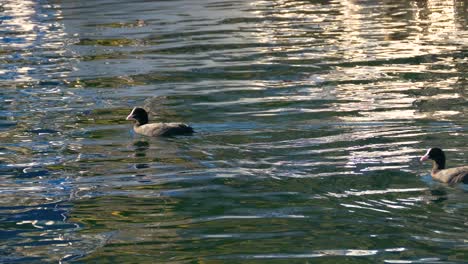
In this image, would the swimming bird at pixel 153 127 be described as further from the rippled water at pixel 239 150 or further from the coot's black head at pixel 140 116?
the rippled water at pixel 239 150

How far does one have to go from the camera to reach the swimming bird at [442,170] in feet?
51.0

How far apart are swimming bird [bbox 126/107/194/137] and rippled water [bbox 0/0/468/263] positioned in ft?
0.61

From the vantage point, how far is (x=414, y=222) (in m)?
13.7

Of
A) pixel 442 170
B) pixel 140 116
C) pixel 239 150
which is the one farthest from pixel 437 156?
pixel 140 116

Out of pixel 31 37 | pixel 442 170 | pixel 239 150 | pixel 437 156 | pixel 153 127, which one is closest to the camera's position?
pixel 442 170

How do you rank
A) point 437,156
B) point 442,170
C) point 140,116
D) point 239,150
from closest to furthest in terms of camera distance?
point 442,170 < point 437,156 < point 239,150 < point 140,116

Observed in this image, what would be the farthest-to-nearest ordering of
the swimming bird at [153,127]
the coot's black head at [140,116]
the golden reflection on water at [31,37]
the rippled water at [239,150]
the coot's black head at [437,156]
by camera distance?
the golden reflection on water at [31,37] < the coot's black head at [140,116] < the swimming bird at [153,127] < the coot's black head at [437,156] < the rippled water at [239,150]

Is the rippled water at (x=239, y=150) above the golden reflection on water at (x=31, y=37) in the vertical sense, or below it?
above

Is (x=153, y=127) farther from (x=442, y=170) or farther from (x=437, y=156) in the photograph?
(x=442, y=170)

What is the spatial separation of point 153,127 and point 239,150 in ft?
8.32

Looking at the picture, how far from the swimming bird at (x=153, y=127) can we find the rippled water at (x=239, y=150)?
18cm

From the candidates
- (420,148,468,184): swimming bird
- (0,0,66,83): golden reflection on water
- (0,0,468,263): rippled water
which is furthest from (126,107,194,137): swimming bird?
(0,0,66,83): golden reflection on water

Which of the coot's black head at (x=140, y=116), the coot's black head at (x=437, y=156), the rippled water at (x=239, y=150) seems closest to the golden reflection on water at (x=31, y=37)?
the rippled water at (x=239, y=150)

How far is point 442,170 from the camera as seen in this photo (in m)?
15.9
